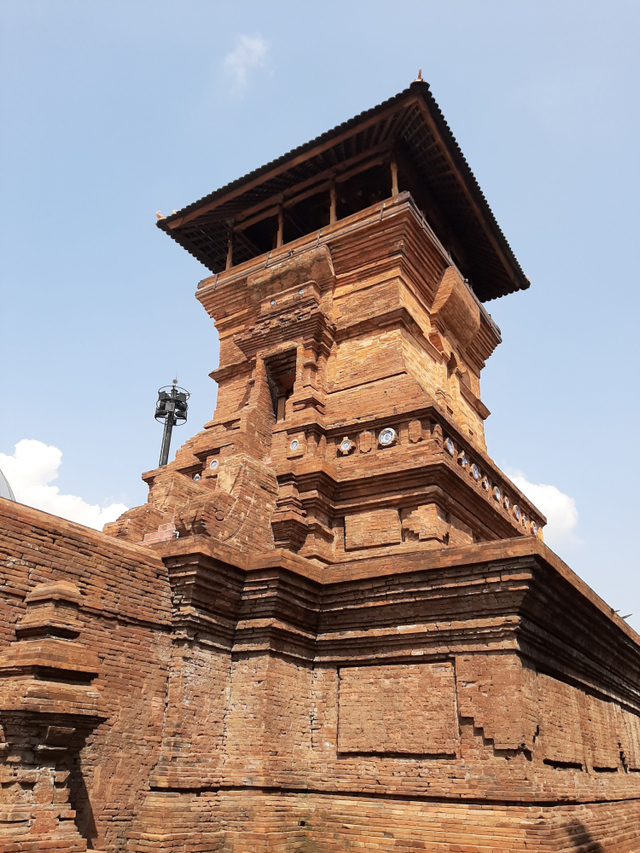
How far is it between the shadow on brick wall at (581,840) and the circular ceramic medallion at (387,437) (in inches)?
229

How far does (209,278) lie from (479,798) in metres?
12.4

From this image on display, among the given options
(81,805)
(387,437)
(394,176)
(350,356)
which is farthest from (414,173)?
(81,805)

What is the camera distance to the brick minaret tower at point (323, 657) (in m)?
7.01

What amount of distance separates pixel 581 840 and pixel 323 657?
3.61m

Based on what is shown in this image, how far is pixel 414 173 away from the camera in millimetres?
15773

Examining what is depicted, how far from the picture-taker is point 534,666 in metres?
8.20

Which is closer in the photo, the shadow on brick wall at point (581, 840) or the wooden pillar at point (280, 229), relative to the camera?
the shadow on brick wall at point (581, 840)

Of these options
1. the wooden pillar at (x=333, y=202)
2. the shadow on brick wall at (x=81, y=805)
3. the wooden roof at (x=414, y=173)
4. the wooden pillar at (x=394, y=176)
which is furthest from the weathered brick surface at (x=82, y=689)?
the wooden roof at (x=414, y=173)

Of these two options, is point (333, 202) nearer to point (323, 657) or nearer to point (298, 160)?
point (298, 160)

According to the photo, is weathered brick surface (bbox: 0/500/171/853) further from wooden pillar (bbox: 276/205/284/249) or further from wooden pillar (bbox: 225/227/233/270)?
wooden pillar (bbox: 225/227/233/270)

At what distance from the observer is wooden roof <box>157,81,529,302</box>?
14.3 meters

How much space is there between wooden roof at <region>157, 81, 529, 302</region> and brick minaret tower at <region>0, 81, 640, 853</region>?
3.83 meters

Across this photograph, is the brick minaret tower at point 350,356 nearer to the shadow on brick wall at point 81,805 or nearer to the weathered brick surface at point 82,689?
the weathered brick surface at point 82,689

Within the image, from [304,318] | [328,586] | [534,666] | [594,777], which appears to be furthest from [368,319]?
[594,777]
